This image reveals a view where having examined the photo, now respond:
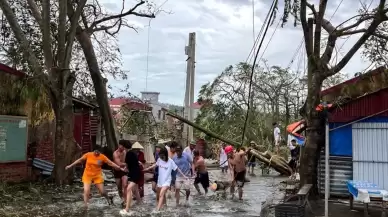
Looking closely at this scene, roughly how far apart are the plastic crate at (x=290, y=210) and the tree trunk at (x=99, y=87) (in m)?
11.9

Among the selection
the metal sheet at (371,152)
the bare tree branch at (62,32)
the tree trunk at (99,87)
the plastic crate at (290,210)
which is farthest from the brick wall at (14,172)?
the metal sheet at (371,152)

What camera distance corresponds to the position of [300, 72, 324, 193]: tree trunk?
1301 centimetres

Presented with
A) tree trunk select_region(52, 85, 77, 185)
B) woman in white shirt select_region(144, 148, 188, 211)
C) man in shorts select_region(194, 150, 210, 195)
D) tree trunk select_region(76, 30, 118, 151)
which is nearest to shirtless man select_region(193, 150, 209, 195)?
man in shorts select_region(194, 150, 210, 195)

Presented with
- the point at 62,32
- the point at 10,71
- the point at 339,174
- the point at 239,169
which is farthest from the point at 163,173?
the point at 10,71

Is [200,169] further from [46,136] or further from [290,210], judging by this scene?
[46,136]

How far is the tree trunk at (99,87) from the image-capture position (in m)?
19.4

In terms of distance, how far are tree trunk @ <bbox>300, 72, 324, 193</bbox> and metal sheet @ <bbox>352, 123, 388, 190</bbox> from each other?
927mm

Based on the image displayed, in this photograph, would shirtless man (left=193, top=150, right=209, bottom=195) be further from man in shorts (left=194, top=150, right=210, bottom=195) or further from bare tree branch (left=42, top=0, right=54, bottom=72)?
bare tree branch (left=42, top=0, right=54, bottom=72)

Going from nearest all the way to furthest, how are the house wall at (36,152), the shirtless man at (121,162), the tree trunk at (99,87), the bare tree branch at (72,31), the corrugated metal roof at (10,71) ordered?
the shirtless man at (121,162), the corrugated metal roof at (10,71), the house wall at (36,152), the bare tree branch at (72,31), the tree trunk at (99,87)

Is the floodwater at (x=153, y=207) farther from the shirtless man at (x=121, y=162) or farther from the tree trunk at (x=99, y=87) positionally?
the tree trunk at (x=99, y=87)

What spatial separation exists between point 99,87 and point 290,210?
12601mm

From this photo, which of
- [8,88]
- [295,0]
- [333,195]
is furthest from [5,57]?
[333,195]

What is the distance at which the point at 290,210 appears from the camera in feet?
32.1

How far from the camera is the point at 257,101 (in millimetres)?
39344
